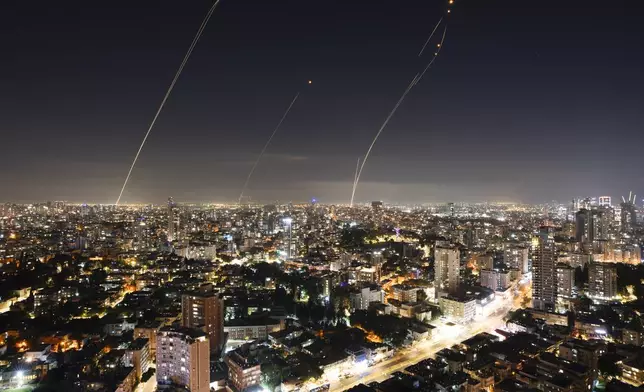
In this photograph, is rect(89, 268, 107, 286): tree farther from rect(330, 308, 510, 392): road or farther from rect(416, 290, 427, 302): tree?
rect(416, 290, 427, 302): tree

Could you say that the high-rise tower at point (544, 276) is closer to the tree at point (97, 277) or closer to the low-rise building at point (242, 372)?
the low-rise building at point (242, 372)

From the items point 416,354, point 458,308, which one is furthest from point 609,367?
point 458,308

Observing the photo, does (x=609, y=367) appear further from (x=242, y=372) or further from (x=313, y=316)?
(x=242, y=372)

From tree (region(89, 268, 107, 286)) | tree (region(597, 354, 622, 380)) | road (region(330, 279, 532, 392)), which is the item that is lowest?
road (region(330, 279, 532, 392))

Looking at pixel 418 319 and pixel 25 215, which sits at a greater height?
pixel 25 215

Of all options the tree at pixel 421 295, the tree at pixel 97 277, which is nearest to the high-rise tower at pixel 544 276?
the tree at pixel 421 295

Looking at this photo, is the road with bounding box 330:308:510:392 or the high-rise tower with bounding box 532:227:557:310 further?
the high-rise tower with bounding box 532:227:557:310

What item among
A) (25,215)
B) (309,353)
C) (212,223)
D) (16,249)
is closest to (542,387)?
(309,353)

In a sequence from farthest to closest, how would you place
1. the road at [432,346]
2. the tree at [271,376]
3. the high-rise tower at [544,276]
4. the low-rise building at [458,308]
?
the high-rise tower at [544,276], the low-rise building at [458,308], the road at [432,346], the tree at [271,376]

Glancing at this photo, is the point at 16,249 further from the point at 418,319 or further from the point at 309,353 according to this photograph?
the point at 418,319

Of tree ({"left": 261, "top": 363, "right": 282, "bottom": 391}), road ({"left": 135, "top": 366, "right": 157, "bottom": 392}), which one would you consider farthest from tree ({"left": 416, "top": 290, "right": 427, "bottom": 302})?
road ({"left": 135, "top": 366, "right": 157, "bottom": 392})

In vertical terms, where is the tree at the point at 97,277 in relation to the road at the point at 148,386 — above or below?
above
